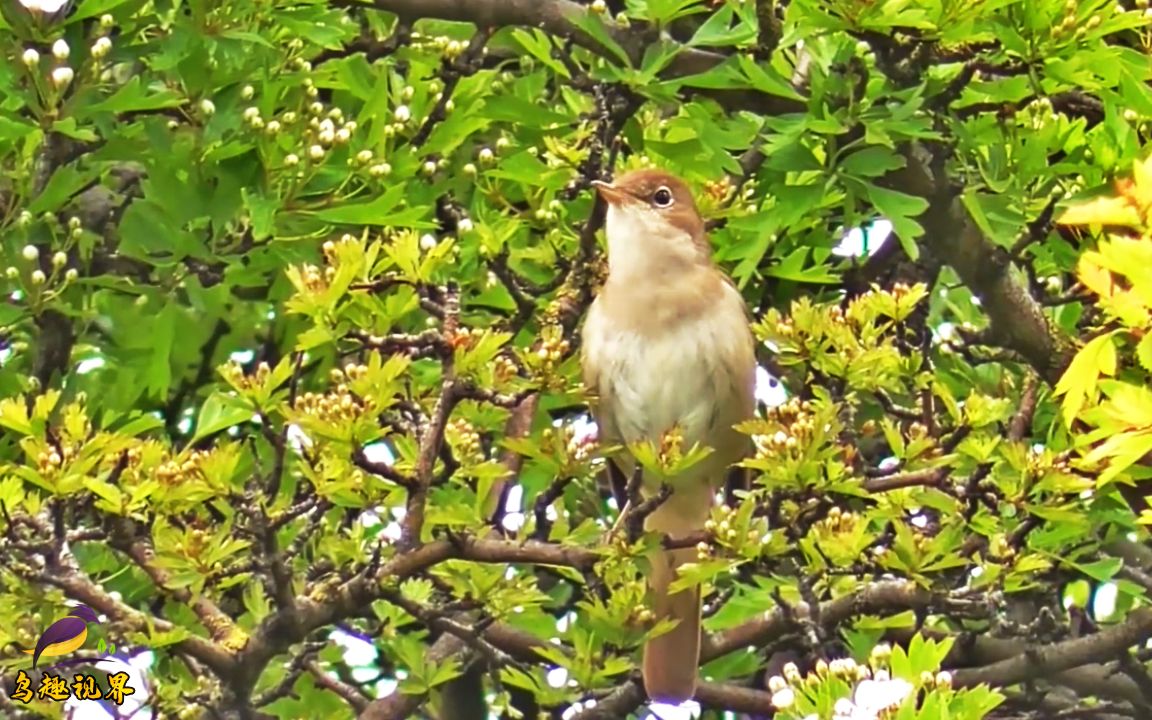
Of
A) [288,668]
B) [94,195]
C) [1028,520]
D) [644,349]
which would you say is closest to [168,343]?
[94,195]

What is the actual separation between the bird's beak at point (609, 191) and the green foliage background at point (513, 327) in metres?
0.03

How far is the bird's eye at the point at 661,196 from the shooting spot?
403 cm

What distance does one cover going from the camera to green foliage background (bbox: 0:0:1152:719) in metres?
3.03

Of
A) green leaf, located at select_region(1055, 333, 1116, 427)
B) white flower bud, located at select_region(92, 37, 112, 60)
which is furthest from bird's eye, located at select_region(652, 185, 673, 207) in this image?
green leaf, located at select_region(1055, 333, 1116, 427)

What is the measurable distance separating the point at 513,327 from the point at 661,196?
46 centimetres

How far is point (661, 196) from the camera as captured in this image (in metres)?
4.04

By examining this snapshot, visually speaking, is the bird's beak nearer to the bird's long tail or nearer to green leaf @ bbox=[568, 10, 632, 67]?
green leaf @ bbox=[568, 10, 632, 67]

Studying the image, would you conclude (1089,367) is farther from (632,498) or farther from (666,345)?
(666,345)

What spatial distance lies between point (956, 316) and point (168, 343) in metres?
2.02

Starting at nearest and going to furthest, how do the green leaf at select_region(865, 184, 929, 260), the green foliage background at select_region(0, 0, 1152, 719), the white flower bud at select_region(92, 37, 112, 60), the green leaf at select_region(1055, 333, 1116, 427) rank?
the green leaf at select_region(1055, 333, 1116, 427) < the green foliage background at select_region(0, 0, 1152, 719) < the white flower bud at select_region(92, 37, 112, 60) < the green leaf at select_region(865, 184, 929, 260)

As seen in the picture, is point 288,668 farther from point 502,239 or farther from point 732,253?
point 732,253

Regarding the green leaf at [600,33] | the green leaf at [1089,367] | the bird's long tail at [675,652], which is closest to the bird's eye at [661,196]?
the green leaf at [600,33]

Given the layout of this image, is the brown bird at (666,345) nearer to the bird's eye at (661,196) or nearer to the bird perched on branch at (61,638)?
the bird's eye at (661,196)

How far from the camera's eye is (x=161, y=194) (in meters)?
3.50
